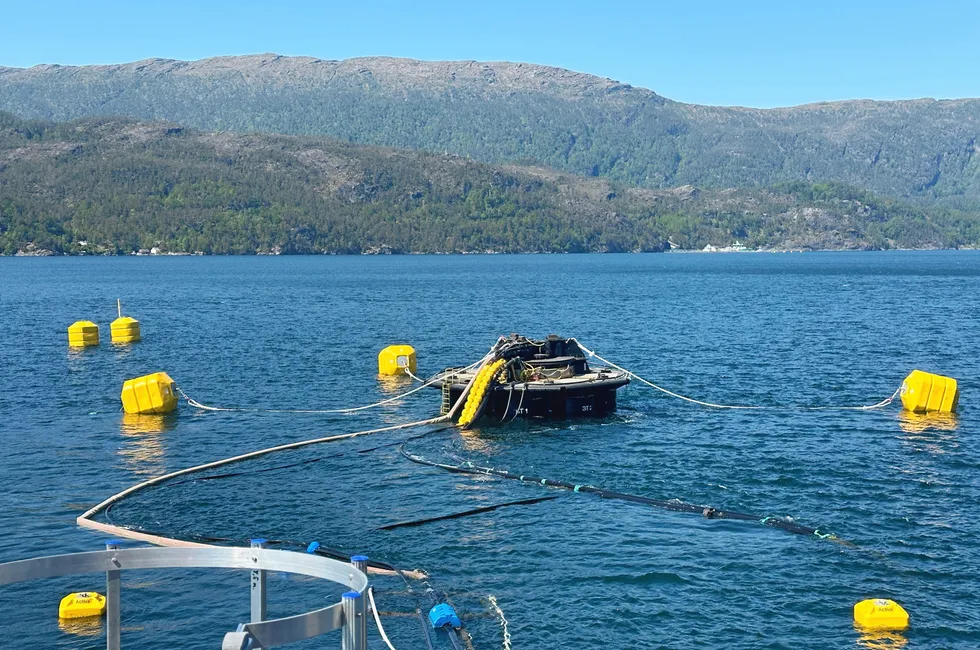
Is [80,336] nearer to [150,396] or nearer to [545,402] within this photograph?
[150,396]

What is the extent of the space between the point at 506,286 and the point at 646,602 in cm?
16995

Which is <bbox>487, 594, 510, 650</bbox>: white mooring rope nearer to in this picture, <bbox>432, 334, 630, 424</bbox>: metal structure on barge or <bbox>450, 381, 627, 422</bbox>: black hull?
<bbox>432, 334, 630, 424</bbox>: metal structure on barge

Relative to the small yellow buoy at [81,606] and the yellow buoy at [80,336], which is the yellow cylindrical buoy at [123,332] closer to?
the yellow buoy at [80,336]

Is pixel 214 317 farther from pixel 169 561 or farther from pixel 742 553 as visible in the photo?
pixel 169 561

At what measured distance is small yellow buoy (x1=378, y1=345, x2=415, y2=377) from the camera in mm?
66500

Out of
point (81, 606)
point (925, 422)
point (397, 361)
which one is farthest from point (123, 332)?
point (81, 606)

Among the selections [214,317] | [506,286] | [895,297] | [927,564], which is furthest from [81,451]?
[506,286]

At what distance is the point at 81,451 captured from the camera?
43.5m

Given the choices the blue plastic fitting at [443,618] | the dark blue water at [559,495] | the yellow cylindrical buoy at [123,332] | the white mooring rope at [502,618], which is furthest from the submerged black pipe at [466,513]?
the yellow cylindrical buoy at [123,332]

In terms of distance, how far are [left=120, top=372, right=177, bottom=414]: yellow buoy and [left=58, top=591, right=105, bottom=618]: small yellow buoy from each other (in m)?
28.4

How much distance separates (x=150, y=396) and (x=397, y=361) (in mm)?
18573

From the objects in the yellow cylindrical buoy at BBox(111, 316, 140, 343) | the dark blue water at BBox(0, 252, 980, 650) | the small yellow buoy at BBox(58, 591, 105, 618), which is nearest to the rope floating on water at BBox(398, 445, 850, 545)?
the dark blue water at BBox(0, 252, 980, 650)

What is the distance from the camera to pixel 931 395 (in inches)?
2053

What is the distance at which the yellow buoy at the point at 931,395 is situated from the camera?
52.2 metres
